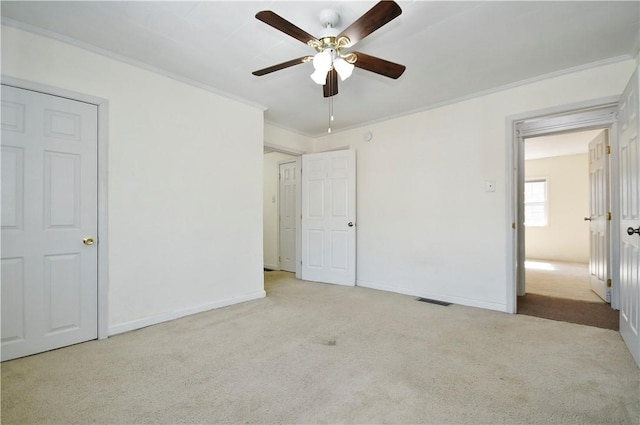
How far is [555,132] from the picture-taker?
4047mm

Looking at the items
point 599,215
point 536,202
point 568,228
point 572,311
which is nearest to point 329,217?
point 572,311

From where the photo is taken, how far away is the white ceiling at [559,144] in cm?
581

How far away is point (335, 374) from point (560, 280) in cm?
494

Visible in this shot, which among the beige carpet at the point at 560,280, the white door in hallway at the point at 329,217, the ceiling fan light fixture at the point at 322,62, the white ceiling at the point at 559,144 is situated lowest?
the beige carpet at the point at 560,280

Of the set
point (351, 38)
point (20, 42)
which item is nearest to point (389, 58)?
point (351, 38)

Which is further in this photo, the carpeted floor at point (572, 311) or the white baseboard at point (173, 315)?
the carpeted floor at point (572, 311)

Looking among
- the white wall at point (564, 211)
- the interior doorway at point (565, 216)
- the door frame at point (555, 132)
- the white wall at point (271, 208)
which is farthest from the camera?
the white wall at point (564, 211)

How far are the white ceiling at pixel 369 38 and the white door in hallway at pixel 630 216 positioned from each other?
585 millimetres

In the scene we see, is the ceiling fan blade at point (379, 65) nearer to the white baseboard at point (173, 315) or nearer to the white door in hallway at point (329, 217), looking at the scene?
the white door in hallway at point (329, 217)

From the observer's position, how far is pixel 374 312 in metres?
3.43

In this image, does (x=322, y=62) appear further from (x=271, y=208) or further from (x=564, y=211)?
(x=564, y=211)

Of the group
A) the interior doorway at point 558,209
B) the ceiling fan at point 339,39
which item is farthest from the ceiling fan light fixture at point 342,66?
the interior doorway at point 558,209

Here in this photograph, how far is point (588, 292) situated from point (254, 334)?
463cm

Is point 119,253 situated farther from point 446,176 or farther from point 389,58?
point 446,176
